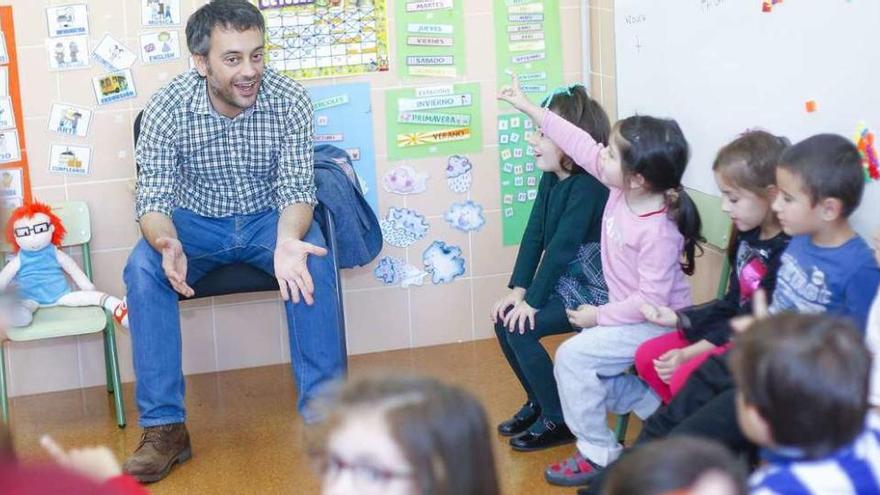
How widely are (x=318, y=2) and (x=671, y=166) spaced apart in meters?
1.56

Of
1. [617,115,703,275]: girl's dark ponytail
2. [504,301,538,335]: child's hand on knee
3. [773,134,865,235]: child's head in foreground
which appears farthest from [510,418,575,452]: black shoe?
[773,134,865,235]: child's head in foreground

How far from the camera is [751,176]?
2.55 metres

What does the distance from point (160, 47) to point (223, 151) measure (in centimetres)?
57

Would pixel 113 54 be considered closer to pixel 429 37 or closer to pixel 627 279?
pixel 429 37

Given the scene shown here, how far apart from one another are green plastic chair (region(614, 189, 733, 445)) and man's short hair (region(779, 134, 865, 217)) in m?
0.68

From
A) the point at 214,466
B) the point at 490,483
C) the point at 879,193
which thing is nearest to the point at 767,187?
the point at 879,193

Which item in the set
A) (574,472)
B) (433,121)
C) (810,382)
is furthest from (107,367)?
(810,382)

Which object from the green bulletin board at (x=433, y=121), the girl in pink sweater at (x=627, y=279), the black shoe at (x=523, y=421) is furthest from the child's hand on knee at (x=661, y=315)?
the green bulletin board at (x=433, y=121)

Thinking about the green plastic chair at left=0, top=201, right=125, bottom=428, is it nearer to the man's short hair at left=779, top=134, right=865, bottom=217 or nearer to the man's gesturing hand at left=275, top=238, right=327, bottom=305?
the man's gesturing hand at left=275, top=238, right=327, bottom=305

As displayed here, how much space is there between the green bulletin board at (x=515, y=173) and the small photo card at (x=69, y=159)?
1381 millimetres

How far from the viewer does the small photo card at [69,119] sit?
3855mm

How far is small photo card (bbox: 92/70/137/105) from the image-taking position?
3854 mm

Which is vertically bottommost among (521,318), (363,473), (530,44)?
(521,318)

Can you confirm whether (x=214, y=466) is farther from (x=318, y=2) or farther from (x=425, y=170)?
(x=318, y=2)
